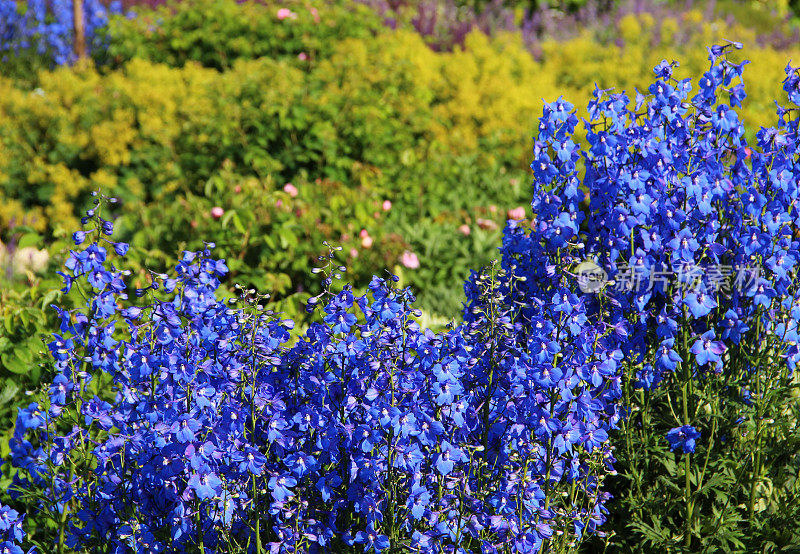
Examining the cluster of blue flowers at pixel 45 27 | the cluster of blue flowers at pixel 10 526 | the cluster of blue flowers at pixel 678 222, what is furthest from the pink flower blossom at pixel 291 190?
the cluster of blue flowers at pixel 45 27

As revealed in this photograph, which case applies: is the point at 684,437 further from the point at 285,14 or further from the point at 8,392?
the point at 285,14

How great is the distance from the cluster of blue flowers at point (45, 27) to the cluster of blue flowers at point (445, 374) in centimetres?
715

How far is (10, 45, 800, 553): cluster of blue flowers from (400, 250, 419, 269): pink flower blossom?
6.17 ft

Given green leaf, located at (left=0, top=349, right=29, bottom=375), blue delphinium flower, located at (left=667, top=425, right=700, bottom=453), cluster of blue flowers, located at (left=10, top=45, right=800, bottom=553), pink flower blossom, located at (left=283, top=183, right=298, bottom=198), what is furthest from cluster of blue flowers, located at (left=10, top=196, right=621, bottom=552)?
pink flower blossom, located at (left=283, top=183, right=298, bottom=198)

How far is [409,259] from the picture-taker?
4707mm

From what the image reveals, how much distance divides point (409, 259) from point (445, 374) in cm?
262

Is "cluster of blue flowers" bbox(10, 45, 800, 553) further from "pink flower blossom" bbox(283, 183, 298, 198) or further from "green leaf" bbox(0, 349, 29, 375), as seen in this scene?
"pink flower blossom" bbox(283, 183, 298, 198)

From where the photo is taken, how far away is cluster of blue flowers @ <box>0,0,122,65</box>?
28.4 feet

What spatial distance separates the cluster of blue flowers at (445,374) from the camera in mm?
2137

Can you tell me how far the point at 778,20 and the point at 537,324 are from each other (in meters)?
12.7

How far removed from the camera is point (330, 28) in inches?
313

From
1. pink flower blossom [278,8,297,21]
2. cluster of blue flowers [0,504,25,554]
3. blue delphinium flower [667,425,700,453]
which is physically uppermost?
pink flower blossom [278,8,297,21]

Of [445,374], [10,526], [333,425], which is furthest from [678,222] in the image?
[10,526]

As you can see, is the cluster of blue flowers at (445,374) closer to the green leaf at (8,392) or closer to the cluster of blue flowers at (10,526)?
the cluster of blue flowers at (10,526)
